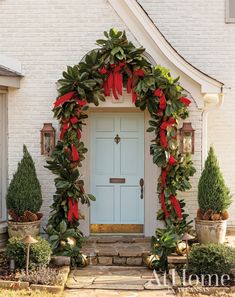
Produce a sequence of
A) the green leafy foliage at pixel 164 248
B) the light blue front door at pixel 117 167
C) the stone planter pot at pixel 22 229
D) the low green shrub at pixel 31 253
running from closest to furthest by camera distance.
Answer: the low green shrub at pixel 31 253, the green leafy foliage at pixel 164 248, the stone planter pot at pixel 22 229, the light blue front door at pixel 117 167

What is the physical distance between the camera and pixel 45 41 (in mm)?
9758

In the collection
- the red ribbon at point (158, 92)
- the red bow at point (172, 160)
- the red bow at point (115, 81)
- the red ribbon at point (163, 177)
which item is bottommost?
the red ribbon at point (163, 177)

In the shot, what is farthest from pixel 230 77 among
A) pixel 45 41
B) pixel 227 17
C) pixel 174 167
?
pixel 45 41

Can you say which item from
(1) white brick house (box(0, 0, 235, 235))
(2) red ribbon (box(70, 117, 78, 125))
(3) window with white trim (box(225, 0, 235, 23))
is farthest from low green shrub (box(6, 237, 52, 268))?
(3) window with white trim (box(225, 0, 235, 23))

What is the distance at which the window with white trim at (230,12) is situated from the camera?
35.8 feet

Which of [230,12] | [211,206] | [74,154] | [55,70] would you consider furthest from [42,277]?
[230,12]

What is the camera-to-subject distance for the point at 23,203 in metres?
8.98

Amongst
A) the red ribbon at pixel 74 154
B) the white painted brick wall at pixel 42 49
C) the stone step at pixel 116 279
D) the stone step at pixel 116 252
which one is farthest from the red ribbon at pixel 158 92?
the stone step at pixel 116 279

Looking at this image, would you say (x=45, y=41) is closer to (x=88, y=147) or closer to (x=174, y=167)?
(x=88, y=147)

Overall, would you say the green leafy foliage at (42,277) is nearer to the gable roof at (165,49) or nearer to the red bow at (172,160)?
the red bow at (172,160)

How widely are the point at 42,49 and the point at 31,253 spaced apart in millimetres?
3858

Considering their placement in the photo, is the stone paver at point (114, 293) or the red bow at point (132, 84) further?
the red bow at point (132, 84)

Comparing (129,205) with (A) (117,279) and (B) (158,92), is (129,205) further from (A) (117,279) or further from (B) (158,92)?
(B) (158,92)

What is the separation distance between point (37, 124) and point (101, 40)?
2.07 m
